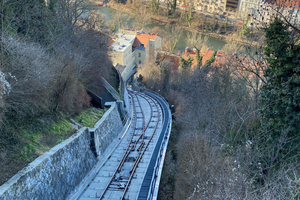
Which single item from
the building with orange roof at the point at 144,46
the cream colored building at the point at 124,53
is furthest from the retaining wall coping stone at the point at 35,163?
the building with orange roof at the point at 144,46

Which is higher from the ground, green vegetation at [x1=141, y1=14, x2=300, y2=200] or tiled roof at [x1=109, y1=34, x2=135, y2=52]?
green vegetation at [x1=141, y1=14, x2=300, y2=200]

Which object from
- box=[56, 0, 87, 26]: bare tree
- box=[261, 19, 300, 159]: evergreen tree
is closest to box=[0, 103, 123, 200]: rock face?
box=[261, 19, 300, 159]: evergreen tree

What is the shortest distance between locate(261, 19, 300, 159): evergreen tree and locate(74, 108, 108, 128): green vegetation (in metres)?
9.70

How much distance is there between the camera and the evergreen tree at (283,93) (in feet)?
36.7

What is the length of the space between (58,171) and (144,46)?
4084 centimetres

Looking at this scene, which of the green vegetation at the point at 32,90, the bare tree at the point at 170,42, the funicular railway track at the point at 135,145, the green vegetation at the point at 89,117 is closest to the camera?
the green vegetation at the point at 32,90

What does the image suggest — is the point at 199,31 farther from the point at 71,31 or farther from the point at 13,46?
the point at 13,46

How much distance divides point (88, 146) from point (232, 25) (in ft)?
198

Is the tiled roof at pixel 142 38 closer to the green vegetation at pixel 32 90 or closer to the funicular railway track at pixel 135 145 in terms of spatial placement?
the funicular railway track at pixel 135 145

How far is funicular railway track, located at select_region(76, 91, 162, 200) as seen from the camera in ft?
42.2

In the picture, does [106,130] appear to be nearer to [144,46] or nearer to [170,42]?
[144,46]

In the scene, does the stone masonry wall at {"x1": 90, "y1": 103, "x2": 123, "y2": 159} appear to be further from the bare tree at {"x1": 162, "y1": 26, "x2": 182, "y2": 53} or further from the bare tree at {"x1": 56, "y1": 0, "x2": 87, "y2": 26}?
the bare tree at {"x1": 162, "y1": 26, "x2": 182, "y2": 53}

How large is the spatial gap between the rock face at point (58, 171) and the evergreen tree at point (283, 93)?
9.19 m

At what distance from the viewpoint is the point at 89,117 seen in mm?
16094
